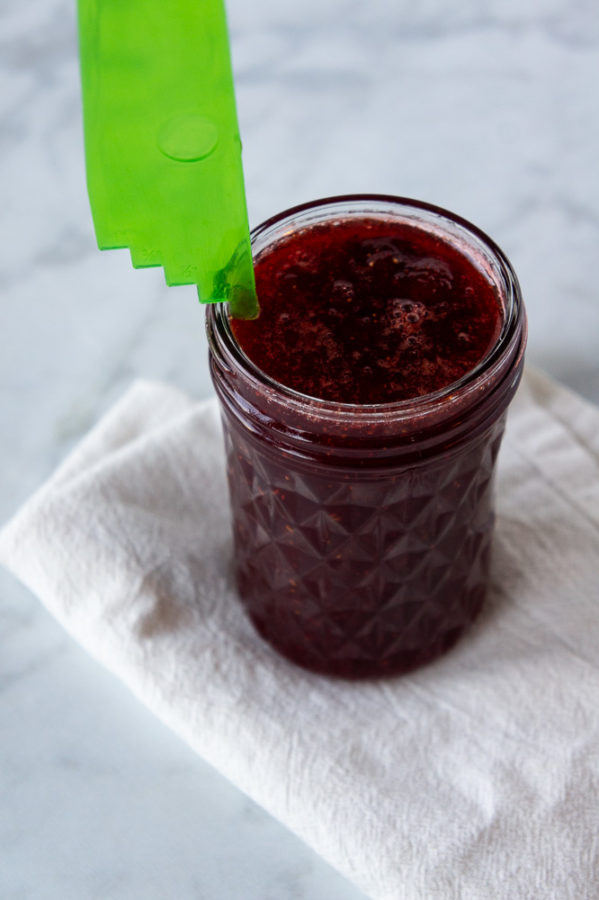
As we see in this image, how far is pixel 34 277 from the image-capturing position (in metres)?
1.60

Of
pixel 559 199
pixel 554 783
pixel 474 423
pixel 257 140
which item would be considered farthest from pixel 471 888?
pixel 257 140

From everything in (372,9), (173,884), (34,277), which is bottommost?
(173,884)

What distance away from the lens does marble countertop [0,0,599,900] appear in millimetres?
1115

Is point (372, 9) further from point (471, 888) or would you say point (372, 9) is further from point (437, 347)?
point (471, 888)

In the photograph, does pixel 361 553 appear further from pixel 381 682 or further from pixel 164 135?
pixel 164 135

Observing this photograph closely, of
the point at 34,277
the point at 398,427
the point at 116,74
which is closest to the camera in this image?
the point at 116,74

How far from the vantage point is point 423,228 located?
1077 mm

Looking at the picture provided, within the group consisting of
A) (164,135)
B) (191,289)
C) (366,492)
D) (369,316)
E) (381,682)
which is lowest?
(381,682)

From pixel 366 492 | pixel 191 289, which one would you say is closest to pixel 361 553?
pixel 366 492

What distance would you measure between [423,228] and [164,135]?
33 centimetres

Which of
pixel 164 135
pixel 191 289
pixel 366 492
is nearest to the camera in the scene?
pixel 164 135

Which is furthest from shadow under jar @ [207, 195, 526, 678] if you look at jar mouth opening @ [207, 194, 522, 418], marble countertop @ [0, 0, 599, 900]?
marble countertop @ [0, 0, 599, 900]

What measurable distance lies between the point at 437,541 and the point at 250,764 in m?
0.27

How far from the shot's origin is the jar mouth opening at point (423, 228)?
915 millimetres
